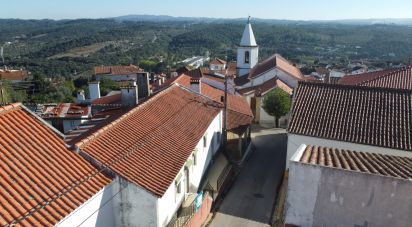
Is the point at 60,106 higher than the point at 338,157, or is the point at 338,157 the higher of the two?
the point at 338,157

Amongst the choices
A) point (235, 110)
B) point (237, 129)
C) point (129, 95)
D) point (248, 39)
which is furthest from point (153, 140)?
point (248, 39)

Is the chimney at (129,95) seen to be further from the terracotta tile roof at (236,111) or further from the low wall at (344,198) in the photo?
the low wall at (344,198)

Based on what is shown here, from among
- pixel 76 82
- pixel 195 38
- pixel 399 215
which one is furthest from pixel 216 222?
pixel 195 38

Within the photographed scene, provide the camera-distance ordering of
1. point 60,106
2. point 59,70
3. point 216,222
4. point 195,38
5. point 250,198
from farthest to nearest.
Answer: point 195,38 → point 59,70 → point 60,106 → point 250,198 → point 216,222

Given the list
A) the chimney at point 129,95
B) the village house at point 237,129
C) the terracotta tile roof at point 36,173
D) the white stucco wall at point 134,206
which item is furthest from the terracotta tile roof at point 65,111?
the white stucco wall at point 134,206

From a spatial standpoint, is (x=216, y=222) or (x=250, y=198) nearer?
(x=216, y=222)

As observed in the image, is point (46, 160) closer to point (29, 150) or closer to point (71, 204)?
point (29, 150)

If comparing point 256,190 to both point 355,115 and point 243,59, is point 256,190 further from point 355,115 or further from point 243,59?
point 243,59
